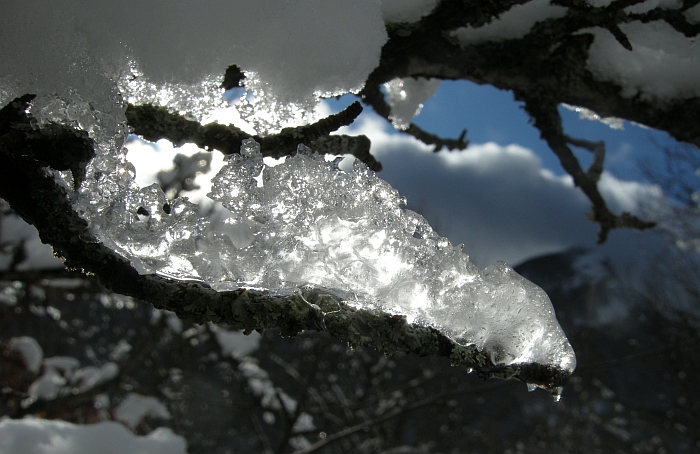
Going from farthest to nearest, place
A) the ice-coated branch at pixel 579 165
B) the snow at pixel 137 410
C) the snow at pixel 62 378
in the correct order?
the snow at pixel 137 410 → the snow at pixel 62 378 → the ice-coated branch at pixel 579 165

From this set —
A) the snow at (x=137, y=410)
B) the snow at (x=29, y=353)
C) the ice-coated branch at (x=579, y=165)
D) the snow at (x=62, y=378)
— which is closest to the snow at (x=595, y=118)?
the ice-coated branch at (x=579, y=165)

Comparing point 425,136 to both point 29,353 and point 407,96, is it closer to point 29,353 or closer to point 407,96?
point 407,96

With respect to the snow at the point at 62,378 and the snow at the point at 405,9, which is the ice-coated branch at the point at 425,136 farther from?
the snow at the point at 62,378

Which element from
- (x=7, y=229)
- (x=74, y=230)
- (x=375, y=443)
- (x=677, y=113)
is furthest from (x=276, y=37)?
(x=375, y=443)

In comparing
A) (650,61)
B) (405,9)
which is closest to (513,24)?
(405,9)

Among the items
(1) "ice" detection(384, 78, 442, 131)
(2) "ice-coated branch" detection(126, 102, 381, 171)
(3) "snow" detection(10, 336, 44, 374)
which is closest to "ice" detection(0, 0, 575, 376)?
(2) "ice-coated branch" detection(126, 102, 381, 171)

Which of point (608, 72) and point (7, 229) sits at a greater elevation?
point (7, 229)

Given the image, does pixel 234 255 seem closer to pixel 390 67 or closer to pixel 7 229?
pixel 390 67
